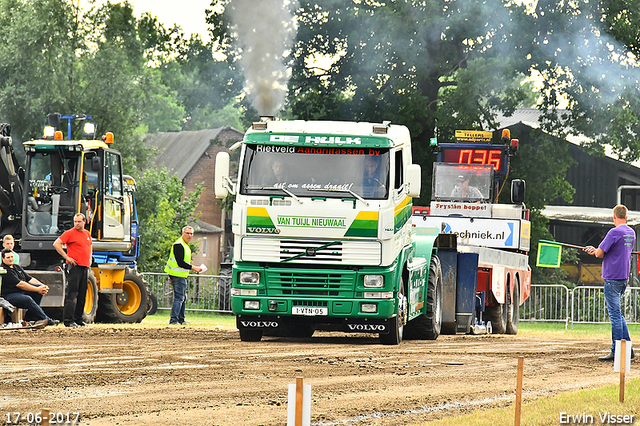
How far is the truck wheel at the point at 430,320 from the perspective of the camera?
701 inches


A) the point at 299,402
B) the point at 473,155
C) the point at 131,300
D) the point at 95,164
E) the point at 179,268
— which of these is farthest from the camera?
the point at 473,155

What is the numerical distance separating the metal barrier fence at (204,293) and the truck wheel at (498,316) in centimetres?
1101

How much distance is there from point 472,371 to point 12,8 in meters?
33.7

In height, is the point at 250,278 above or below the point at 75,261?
below

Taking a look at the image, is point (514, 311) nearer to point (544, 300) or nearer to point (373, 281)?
A: point (544, 300)

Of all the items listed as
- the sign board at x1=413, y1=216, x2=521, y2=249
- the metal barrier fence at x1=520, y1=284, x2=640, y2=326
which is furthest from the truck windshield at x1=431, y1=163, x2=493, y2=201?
the metal barrier fence at x1=520, y1=284, x2=640, y2=326

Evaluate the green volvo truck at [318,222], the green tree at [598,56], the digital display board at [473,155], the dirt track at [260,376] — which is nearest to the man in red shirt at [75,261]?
the dirt track at [260,376]

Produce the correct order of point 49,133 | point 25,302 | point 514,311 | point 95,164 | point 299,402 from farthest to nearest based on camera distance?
1. point 514,311
2. point 49,133
3. point 95,164
4. point 25,302
5. point 299,402

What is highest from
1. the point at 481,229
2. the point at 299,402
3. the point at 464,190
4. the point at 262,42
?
the point at 262,42

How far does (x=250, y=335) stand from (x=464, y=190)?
9.96 m

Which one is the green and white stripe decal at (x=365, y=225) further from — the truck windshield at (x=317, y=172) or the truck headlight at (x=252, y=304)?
the truck headlight at (x=252, y=304)

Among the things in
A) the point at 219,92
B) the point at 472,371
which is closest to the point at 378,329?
the point at 472,371

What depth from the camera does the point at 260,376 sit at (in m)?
11.2

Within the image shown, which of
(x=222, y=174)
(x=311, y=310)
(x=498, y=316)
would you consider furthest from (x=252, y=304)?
(x=498, y=316)
